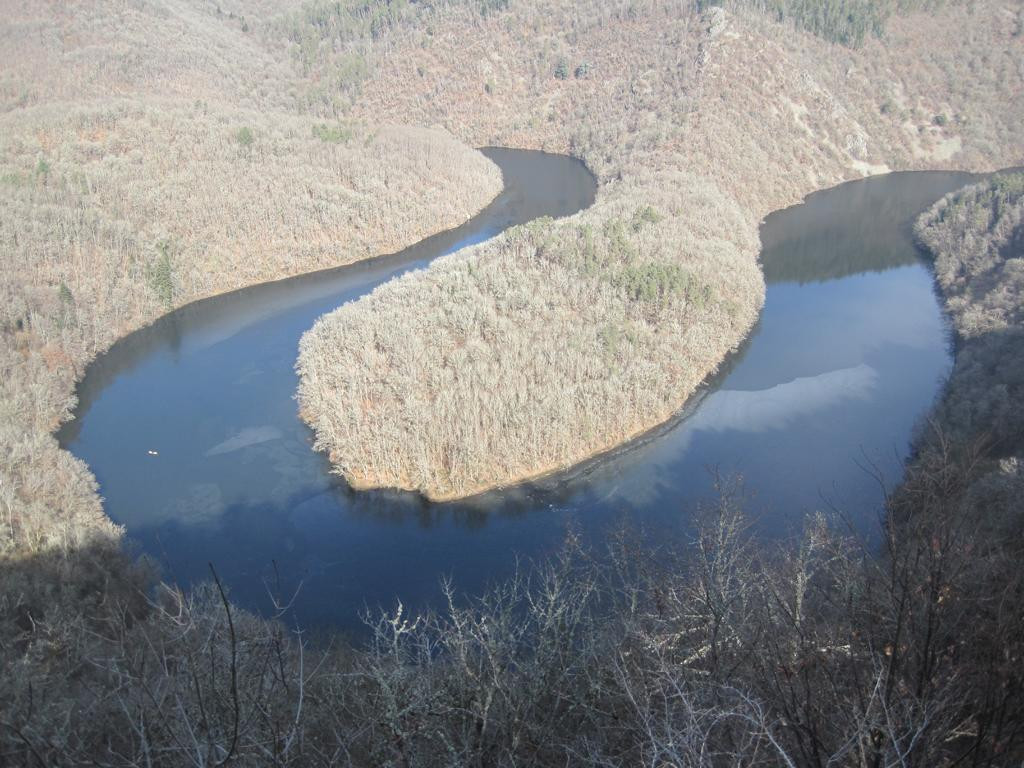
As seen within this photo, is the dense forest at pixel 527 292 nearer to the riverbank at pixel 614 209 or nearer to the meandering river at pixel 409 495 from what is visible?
the riverbank at pixel 614 209

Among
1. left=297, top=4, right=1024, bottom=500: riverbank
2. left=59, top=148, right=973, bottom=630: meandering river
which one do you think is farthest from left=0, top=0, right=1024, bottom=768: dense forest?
left=59, top=148, right=973, bottom=630: meandering river

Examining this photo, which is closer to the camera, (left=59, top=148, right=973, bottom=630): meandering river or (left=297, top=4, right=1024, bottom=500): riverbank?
(left=59, top=148, right=973, bottom=630): meandering river

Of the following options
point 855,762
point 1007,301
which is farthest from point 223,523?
point 1007,301

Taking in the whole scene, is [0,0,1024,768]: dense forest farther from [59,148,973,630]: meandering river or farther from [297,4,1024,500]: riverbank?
[59,148,973,630]: meandering river

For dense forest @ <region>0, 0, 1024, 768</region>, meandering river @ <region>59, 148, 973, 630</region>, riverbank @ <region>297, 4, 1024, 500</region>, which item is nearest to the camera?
dense forest @ <region>0, 0, 1024, 768</region>

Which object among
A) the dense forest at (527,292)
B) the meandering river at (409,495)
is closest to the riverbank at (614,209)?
the dense forest at (527,292)

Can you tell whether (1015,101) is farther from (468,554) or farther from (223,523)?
(223,523)

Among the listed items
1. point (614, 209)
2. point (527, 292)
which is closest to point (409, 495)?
point (527, 292)
